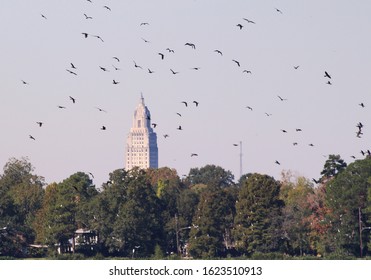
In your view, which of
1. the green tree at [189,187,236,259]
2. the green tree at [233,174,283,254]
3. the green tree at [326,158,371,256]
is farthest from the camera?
the green tree at [233,174,283,254]

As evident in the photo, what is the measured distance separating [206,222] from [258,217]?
5.65 m

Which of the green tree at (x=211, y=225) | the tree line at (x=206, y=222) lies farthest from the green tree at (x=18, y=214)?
the green tree at (x=211, y=225)

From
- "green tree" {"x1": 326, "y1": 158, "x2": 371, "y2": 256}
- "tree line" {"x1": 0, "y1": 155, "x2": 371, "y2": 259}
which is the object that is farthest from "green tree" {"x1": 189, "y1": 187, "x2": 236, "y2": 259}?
"green tree" {"x1": 326, "y1": 158, "x2": 371, "y2": 256}

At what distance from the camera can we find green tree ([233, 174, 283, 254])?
502 feet

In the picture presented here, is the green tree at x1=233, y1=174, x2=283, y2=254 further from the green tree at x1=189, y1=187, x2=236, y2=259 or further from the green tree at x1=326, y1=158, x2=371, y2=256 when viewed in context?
the green tree at x1=326, y1=158, x2=371, y2=256

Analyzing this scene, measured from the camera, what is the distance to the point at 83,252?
155625 mm

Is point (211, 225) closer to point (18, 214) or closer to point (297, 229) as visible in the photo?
point (297, 229)

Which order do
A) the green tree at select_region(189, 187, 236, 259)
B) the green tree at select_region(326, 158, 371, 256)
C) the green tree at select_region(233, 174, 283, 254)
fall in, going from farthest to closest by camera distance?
the green tree at select_region(233, 174, 283, 254) → the green tree at select_region(189, 187, 236, 259) → the green tree at select_region(326, 158, 371, 256)

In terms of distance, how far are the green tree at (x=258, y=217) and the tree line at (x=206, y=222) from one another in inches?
4.2

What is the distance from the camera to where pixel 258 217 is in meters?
154

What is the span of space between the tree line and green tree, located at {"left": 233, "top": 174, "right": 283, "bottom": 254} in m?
0.11

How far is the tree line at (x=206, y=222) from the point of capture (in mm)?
149375
